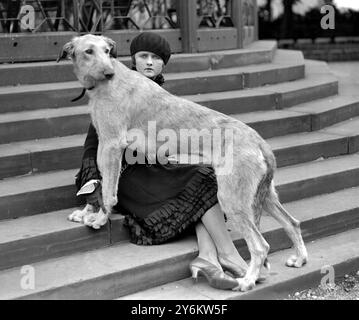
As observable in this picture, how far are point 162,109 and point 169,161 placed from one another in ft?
1.38

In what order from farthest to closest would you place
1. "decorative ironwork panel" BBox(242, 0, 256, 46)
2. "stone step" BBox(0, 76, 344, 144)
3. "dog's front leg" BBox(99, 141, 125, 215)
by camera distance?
"decorative ironwork panel" BBox(242, 0, 256, 46), "stone step" BBox(0, 76, 344, 144), "dog's front leg" BBox(99, 141, 125, 215)

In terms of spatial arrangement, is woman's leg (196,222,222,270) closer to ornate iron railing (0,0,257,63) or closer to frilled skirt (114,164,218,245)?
frilled skirt (114,164,218,245)

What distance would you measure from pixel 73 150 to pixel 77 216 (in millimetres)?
1029

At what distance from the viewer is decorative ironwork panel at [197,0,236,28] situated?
905 centimetres

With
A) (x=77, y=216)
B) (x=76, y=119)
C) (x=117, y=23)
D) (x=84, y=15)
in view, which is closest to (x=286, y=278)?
(x=77, y=216)

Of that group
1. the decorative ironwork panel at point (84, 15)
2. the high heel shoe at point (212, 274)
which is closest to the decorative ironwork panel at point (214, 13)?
the decorative ironwork panel at point (84, 15)

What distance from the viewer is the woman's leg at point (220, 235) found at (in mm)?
4582

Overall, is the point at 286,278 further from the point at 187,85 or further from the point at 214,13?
the point at 214,13

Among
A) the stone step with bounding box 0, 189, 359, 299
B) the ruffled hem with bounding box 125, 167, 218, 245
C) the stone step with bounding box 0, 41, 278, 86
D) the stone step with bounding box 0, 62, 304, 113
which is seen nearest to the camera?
the stone step with bounding box 0, 189, 359, 299

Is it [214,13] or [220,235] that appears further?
[214,13]

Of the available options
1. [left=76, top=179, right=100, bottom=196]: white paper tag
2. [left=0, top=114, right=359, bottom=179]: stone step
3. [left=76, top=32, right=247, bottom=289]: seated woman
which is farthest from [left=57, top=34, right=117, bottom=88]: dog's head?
[left=0, top=114, right=359, bottom=179]: stone step

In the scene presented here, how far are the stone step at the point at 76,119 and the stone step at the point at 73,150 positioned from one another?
0.26 feet

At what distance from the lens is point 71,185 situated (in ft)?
16.9

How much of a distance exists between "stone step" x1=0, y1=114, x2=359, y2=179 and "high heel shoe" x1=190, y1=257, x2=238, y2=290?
5.65 ft
